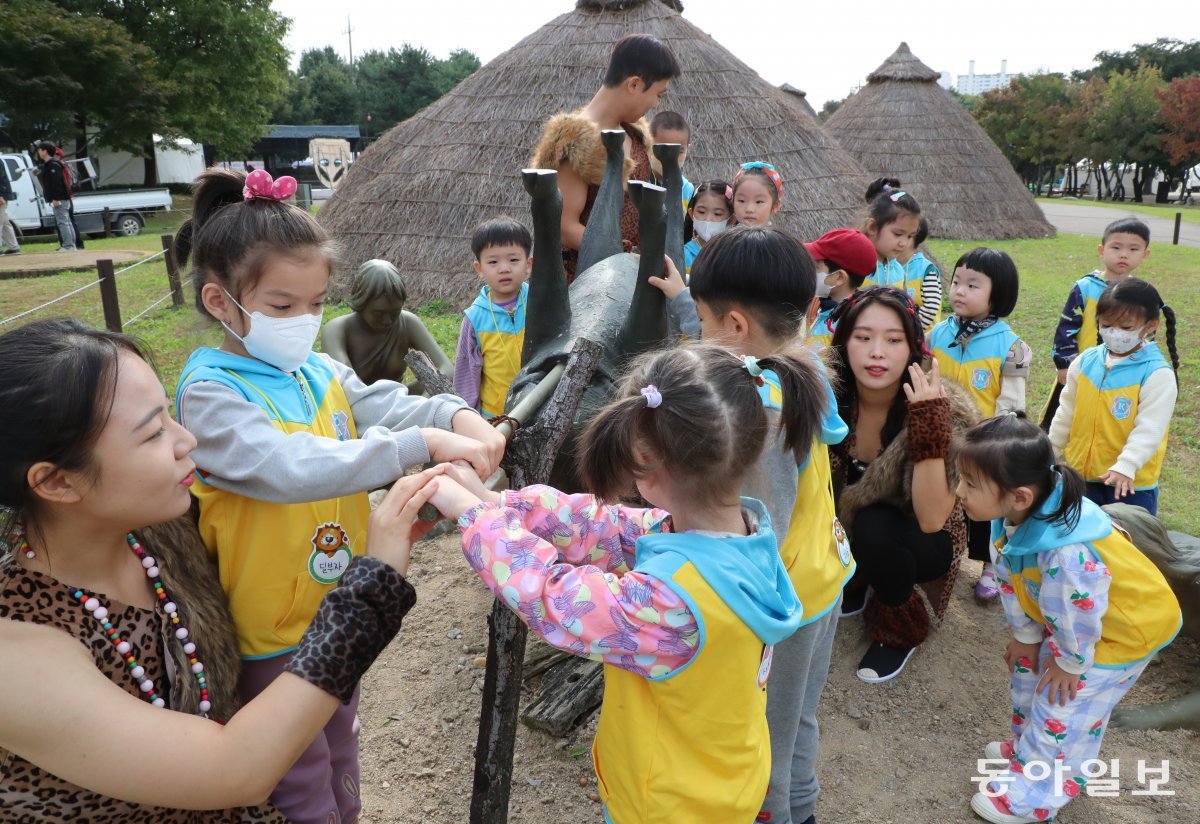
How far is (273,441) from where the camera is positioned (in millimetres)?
1641

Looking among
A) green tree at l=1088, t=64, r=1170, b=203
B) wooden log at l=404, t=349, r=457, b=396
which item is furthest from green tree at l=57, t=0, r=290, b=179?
green tree at l=1088, t=64, r=1170, b=203

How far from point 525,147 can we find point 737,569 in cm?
935

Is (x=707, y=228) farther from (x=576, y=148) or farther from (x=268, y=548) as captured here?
(x=268, y=548)

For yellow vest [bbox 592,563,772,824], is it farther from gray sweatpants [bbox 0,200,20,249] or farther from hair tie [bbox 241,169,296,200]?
gray sweatpants [bbox 0,200,20,249]

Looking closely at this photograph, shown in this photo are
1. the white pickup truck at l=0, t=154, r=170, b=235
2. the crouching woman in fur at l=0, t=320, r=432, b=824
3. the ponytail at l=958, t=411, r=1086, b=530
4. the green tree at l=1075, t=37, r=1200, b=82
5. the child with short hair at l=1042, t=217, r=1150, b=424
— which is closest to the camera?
the crouching woman in fur at l=0, t=320, r=432, b=824

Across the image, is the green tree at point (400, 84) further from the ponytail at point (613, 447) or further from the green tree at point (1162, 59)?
the ponytail at point (613, 447)

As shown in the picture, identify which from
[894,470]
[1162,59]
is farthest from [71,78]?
[1162,59]

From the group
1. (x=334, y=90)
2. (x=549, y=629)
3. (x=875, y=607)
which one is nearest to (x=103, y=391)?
(x=549, y=629)

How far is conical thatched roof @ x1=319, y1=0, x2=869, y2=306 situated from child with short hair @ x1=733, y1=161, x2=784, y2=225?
6108 mm

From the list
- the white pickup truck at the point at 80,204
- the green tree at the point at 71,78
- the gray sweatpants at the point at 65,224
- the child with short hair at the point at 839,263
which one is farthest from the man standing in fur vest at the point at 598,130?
the green tree at the point at 71,78

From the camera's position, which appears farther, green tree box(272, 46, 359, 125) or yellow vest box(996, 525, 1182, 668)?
green tree box(272, 46, 359, 125)

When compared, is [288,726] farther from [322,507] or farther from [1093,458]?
[1093,458]

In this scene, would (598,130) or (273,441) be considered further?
(598,130)

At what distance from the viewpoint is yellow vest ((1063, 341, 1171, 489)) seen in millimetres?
3689
